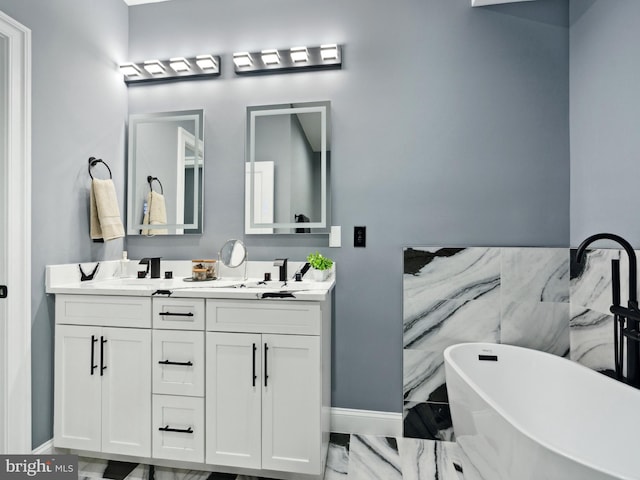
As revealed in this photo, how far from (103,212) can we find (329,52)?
5.32 feet

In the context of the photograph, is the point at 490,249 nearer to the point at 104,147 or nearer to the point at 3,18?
the point at 104,147

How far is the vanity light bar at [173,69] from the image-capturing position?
2203 millimetres

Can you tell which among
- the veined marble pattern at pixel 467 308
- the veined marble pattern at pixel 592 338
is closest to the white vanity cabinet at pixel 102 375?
the veined marble pattern at pixel 467 308

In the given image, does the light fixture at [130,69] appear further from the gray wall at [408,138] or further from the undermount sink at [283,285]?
the undermount sink at [283,285]

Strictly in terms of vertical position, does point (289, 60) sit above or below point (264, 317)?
above

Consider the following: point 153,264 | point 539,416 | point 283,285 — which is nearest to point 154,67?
point 153,264

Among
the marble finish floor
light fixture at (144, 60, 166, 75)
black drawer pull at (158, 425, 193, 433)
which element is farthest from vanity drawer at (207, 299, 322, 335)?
light fixture at (144, 60, 166, 75)

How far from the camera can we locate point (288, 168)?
2.15m

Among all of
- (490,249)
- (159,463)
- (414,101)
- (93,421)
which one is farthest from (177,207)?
(490,249)

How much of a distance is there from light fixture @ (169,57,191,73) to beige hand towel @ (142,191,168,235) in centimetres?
82

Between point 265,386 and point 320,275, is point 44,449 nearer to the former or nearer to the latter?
point 265,386

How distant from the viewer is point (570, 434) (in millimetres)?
1508

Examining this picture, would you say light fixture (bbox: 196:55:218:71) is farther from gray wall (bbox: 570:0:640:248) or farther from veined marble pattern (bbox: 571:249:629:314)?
veined marble pattern (bbox: 571:249:629:314)

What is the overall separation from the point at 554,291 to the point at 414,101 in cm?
134
